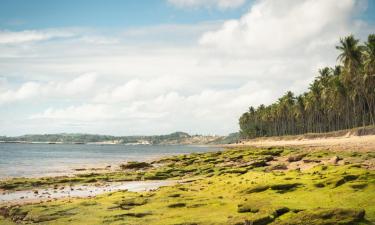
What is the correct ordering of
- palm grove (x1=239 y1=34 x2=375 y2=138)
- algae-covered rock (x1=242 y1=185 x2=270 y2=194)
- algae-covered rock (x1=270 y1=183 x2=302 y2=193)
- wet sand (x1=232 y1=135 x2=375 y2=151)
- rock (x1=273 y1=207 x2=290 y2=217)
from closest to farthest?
rock (x1=273 y1=207 x2=290 y2=217) → algae-covered rock (x1=270 y1=183 x2=302 y2=193) → algae-covered rock (x1=242 y1=185 x2=270 y2=194) → wet sand (x1=232 y1=135 x2=375 y2=151) → palm grove (x1=239 y1=34 x2=375 y2=138)

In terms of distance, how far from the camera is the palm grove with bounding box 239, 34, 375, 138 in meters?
88.7

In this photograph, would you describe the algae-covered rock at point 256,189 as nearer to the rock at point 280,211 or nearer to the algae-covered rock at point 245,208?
the algae-covered rock at point 245,208

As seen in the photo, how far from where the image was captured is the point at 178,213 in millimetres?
18844

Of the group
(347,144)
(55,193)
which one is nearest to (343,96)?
(347,144)

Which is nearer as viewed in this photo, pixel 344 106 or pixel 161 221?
pixel 161 221

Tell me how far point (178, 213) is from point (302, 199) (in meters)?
6.11

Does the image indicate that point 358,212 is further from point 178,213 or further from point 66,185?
point 66,185

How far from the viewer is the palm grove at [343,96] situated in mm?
88669

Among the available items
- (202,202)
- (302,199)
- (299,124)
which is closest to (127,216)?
(202,202)

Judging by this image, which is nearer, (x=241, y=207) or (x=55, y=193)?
(x=241, y=207)

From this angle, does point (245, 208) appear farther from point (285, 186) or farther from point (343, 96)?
point (343, 96)

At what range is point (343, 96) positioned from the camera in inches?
4466

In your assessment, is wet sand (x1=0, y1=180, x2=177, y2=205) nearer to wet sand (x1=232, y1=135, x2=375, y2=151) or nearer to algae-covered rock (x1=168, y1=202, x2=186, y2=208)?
algae-covered rock (x1=168, y1=202, x2=186, y2=208)

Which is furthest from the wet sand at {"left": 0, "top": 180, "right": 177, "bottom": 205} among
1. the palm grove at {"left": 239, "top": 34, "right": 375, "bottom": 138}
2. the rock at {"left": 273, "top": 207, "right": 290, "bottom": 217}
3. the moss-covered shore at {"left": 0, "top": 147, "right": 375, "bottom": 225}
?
the palm grove at {"left": 239, "top": 34, "right": 375, "bottom": 138}
